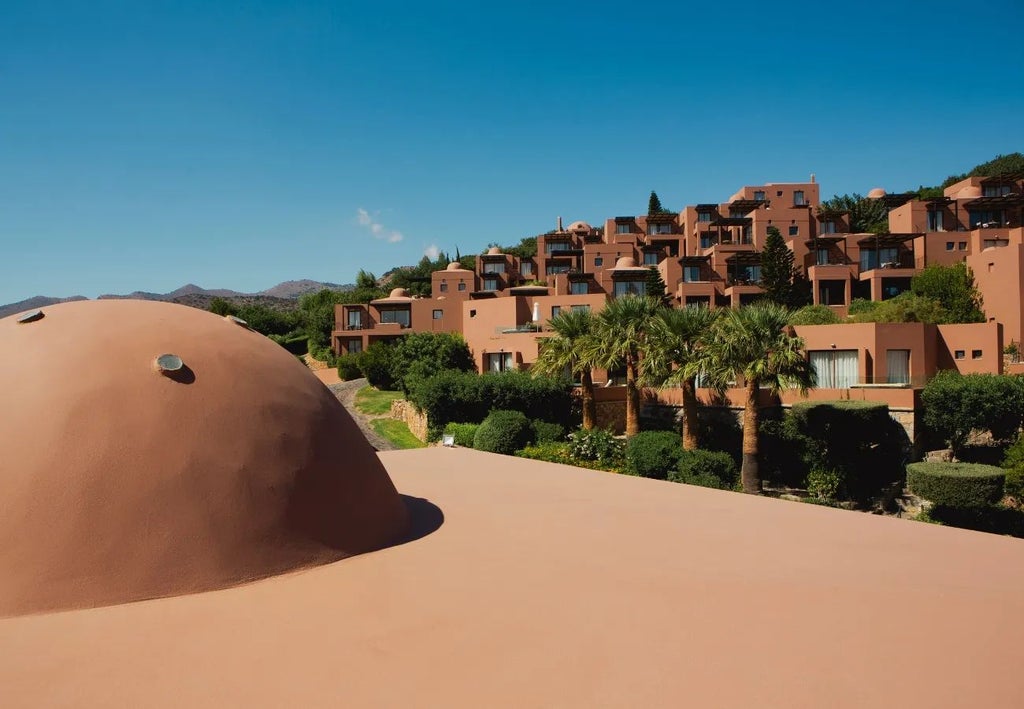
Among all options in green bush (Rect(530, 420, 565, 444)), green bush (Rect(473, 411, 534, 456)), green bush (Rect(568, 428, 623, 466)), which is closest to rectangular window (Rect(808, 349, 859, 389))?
green bush (Rect(568, 428, 623, 466))

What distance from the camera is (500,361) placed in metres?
36.5

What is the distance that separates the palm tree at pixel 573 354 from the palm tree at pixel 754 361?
5.95 meters

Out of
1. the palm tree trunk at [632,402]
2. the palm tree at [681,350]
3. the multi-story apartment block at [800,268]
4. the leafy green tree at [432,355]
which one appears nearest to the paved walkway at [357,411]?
the leafy green tree at [432,355]

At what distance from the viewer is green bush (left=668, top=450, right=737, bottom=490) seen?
2105 centimetres

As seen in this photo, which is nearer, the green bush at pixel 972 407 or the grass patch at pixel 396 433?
the green bush at pixel 972 407

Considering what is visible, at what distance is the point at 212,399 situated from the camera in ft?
25.0

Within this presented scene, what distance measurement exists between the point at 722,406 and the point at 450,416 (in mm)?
12282

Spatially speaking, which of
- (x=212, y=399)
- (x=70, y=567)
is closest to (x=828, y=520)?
(x=212, y=399)

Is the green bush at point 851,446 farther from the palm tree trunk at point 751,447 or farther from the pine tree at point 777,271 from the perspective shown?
the pine tree at point 777,271

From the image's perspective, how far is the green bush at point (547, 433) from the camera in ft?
84.0

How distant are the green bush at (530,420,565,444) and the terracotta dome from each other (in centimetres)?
1713

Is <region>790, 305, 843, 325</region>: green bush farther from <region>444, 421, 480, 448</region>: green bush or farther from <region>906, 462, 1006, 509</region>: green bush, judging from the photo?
<region>444, 421, 480, 448</region>: green bush

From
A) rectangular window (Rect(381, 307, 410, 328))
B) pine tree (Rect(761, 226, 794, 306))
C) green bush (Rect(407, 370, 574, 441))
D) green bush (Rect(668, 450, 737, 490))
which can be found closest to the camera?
green bush (Rect(668, 450, 737, 490))

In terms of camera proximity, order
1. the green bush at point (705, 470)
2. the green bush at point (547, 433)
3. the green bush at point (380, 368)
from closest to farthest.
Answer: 1. the green bush at point (705, 470)
2. the green bush at point (547, 433)
3. the green bush at point (380, 368)
